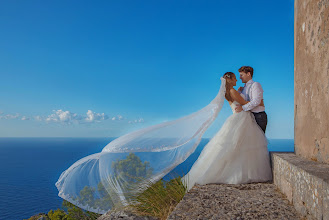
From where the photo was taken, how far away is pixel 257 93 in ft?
15.1

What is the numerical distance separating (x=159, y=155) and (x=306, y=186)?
8.46 feet

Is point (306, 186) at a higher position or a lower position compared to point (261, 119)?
lower

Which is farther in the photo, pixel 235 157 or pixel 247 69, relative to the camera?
pixel 247 69

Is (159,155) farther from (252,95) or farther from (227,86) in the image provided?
(252,95)

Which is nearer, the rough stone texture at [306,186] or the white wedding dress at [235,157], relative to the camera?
the rough stone texture at [306,186]

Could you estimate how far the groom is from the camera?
4598 millimetres

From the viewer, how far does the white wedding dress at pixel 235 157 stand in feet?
14.5

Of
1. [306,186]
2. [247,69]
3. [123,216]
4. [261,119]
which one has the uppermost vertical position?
[247,69]

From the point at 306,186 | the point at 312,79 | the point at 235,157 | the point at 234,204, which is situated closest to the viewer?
the point at 306,186

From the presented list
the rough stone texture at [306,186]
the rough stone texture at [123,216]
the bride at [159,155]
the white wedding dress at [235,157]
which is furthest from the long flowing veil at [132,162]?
the rough stone texture at [306,186]

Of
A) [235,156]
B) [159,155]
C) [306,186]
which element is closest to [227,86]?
[235,156]

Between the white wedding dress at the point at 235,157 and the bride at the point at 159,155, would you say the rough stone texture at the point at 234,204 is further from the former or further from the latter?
the bride at the point at 159,155

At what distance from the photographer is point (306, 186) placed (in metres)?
2.80

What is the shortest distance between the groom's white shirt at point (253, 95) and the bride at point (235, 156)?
122 mm
